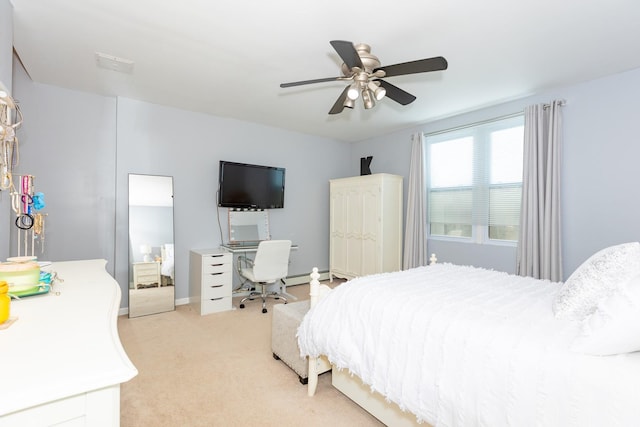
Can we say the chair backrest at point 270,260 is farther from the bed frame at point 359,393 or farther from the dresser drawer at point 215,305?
the bed frame at point 359,393

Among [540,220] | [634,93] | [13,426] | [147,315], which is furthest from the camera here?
[147,315]

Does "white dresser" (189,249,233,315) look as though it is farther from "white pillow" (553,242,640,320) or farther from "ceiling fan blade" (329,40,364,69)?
"white pillow" (553,242,640,320)

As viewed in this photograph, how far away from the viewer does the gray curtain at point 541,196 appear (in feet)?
10.7

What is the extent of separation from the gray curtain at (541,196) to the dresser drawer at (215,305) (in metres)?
3.54

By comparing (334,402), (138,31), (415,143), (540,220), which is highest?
(138,31)

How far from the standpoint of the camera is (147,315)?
3.72 m

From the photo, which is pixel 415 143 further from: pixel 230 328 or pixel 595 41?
pixel 230 328

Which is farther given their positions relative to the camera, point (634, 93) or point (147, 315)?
point (147, 315)

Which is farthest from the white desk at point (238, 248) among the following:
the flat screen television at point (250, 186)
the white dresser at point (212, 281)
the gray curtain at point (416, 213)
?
the gray curtain at point (416, 213)

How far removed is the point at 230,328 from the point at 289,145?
3.02m

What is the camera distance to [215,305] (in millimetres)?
3881

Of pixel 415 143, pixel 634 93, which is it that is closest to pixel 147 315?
pixel 415 143

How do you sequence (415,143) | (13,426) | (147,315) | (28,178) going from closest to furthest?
(13,426)
(28,178)
(147,315)
(415,143)

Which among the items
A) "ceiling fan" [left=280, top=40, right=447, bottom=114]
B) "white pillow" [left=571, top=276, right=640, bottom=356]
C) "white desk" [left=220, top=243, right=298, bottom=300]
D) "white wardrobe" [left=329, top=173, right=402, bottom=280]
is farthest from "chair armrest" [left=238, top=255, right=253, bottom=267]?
"white pillow" [left=571, top=276, right=640, bottom=356]
